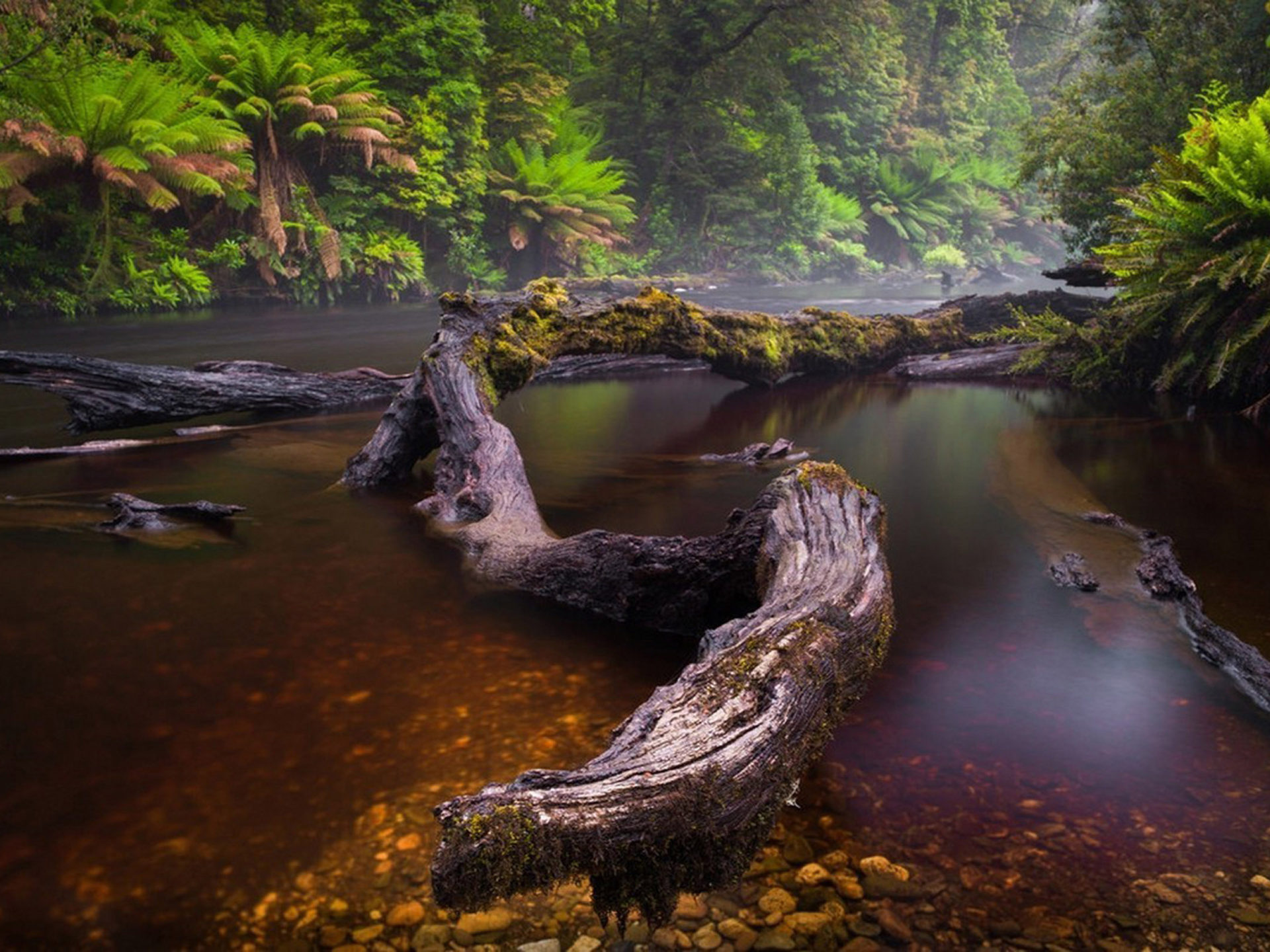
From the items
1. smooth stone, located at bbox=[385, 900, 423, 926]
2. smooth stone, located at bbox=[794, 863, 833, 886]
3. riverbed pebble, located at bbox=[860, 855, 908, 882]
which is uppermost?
riverbed pebble, located at bbox=[860, 855, 908, 882]

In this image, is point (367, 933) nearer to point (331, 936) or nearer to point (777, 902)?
point (331, 936)

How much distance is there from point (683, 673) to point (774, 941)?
25.9 inches

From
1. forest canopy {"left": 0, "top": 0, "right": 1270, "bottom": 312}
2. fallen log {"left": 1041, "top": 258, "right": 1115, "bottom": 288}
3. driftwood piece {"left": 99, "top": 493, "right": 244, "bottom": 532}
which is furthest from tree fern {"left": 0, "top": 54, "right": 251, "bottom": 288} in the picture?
fallen log {"left": 1041, "top": 258, "right": 1115, "bottom": 288}

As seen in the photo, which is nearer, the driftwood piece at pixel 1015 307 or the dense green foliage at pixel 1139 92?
the dense green foliage at pixel 1139 92

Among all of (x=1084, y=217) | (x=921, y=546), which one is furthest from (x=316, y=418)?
(x=1084, y=217)

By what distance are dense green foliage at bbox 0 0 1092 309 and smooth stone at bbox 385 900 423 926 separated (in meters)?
12.4

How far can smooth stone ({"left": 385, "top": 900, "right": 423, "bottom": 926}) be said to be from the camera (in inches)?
77.8

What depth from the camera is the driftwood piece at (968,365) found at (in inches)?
420

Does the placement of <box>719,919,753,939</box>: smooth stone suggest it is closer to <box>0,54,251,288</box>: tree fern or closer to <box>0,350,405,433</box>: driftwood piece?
<box>0,350,405,433</box>: driftwood piece

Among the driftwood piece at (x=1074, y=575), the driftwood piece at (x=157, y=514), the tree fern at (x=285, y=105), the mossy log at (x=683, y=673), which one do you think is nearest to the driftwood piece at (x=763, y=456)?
the mossy log at (x=683, y=673)

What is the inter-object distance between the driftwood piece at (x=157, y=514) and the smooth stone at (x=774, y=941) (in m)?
3.90

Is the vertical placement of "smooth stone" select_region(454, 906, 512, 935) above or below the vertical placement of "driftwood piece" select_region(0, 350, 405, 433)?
below

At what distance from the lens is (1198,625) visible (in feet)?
11.6

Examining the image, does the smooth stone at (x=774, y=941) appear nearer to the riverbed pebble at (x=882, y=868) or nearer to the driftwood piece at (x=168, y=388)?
the riverbed pebble at (x=882, y=868)
